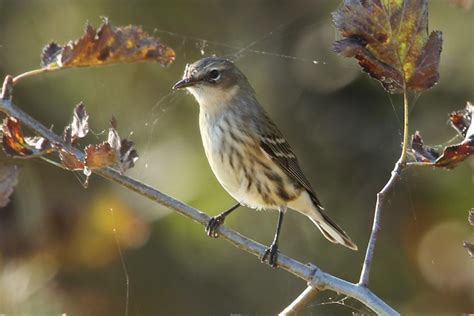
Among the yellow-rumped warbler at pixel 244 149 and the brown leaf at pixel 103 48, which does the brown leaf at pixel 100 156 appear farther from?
the yellow-rumped warbler at pixel 244 149

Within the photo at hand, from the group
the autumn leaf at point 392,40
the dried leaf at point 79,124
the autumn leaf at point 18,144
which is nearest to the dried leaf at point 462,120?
the autumn leaf at point 392,40

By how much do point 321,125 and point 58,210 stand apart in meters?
1.95

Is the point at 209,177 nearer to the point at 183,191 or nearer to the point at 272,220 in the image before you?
the point at 183,191

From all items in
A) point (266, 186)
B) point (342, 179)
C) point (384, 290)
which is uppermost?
point (342, 179)

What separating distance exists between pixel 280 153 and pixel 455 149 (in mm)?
1685

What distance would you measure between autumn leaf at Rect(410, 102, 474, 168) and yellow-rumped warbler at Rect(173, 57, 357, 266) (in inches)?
53.1

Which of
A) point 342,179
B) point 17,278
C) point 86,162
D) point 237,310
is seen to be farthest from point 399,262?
point 86,162

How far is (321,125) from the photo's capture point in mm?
5379

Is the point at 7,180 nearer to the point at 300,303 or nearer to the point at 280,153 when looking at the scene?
the point at 300,303

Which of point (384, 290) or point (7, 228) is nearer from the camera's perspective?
point (7, 228)

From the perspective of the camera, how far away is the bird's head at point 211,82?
3818 mm

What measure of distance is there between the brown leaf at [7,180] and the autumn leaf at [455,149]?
1.17m

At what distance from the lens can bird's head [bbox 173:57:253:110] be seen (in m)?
3.82

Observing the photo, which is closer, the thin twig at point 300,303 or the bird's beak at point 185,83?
the thin twig at point 300,303
